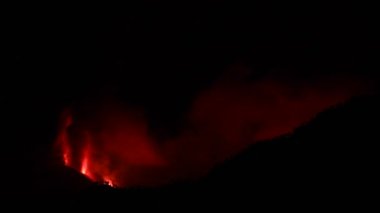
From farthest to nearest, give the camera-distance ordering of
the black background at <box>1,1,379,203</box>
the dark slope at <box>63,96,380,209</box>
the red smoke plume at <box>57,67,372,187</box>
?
the red smoke plume at <box>57,67,372,187</box>, the black background at <box>1,1,379,203</box>, the dark slope at <box>63,96,380,209</box>

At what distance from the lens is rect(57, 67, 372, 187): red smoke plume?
1238cm

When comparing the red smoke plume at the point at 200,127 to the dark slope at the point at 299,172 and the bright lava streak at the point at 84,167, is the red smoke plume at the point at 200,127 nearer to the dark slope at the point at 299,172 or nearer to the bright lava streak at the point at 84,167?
the bright lava streak at the point at 84,167

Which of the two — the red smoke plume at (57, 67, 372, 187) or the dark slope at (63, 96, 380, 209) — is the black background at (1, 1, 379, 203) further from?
the dark slope at (63, 96, 380, 209)

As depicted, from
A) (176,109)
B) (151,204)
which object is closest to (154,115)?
(176,109)

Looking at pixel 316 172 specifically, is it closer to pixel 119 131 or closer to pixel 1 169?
pixel 1 169

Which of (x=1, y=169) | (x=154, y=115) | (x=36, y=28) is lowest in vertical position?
(x=1, y=169)

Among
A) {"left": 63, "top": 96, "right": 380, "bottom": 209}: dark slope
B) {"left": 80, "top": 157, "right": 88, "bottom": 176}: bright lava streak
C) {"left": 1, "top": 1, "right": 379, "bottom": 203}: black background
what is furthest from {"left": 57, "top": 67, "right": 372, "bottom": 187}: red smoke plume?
{"left": 63, "top": 96, "right": 380, "bottom": 209}: dark slope

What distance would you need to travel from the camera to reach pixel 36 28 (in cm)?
1194

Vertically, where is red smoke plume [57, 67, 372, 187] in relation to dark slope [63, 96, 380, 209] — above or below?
above

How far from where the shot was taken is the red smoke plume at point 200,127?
12375 millimetres

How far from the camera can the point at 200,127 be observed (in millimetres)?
13688

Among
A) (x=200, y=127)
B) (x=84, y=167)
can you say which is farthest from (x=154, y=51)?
(x=84, y=167)

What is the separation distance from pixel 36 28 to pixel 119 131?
11.4 ft

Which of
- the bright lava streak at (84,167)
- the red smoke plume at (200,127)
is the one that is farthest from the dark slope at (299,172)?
the red smoke plume at (200,127)
